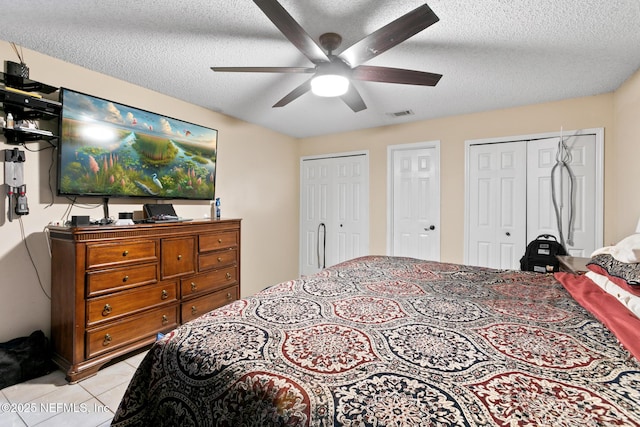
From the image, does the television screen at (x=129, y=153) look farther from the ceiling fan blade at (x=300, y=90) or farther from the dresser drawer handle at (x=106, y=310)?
the ceiling fan blade at (x=300, y=90)

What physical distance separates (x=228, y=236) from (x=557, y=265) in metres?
3.32

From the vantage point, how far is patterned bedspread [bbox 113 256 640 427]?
26.7 inches

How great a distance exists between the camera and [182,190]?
127 inches

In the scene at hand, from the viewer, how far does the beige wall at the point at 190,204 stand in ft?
7.30

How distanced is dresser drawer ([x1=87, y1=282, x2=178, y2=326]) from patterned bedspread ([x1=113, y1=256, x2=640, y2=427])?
1517 mm

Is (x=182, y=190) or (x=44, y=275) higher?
(x=182, y=190)

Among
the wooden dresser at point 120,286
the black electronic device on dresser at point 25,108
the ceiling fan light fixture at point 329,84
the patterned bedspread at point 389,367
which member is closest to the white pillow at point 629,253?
the patterned bedspread at point 389,367

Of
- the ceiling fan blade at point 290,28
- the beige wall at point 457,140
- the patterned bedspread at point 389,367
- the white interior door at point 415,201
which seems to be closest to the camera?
the patterned bedspread at point 389,367

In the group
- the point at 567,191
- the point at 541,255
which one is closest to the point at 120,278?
the point at 541,255

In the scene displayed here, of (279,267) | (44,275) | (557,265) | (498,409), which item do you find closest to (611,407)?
(498,409)

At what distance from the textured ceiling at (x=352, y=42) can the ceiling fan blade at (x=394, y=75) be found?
9.4 inches

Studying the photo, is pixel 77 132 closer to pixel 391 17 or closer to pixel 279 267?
pixel 391 17

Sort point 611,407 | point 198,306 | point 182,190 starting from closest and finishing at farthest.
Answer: point 611,407 → point 198,306 → point 182,190

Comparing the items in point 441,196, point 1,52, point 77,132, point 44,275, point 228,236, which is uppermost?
point 1,52
